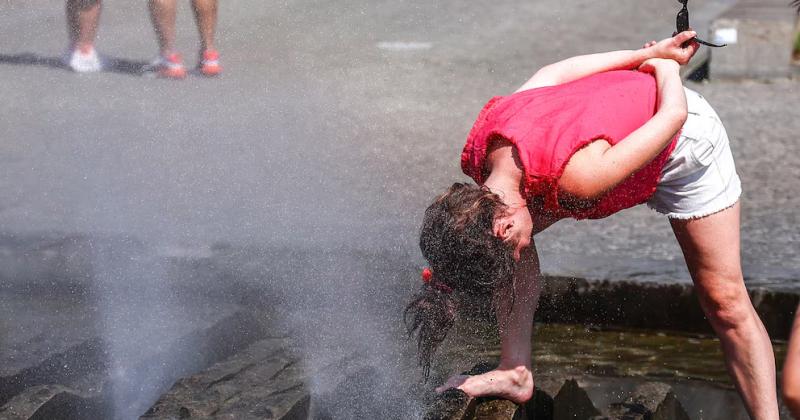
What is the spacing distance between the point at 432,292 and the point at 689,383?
1.22 m

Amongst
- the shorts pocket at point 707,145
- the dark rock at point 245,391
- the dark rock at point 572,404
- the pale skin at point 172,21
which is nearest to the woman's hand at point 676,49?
the shorts pocket at point 707,145

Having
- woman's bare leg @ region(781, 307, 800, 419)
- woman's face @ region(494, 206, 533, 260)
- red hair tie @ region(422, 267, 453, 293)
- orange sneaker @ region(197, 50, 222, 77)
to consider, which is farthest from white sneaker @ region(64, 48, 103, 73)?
woman's bare leg @ region(781, 307, 800, 419)

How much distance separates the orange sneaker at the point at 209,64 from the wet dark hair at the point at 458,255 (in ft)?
9.92

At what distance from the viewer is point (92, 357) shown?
3.27 m

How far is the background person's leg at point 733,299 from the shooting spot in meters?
2.65

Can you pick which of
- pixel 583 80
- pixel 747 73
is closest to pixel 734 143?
pixel 747 73

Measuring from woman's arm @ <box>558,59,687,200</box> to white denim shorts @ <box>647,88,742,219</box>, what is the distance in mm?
156

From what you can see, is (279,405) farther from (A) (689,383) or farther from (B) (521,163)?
(A) (689,383)

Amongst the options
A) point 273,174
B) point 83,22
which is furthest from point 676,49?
point 83,22

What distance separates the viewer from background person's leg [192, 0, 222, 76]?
520cm

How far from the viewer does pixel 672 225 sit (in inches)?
107

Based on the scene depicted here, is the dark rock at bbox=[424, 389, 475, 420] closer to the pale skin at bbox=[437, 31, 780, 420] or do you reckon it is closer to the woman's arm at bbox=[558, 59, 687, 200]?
the pale skin at bbox=[437, 31, 780, 420]

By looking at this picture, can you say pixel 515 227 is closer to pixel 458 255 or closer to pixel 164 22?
pixel 458 255

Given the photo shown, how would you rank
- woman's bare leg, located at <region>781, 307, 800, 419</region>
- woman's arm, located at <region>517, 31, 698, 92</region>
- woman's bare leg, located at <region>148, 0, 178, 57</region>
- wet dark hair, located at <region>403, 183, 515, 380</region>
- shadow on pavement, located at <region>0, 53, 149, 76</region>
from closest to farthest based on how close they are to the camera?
woman's bare leg, located at <region>781, 307, 800, 419</region>
wet dark hair, located at <region>403, 183, 515, 380</region>
woman's arm, located at <region>517, 31, 698, 92</region>
shadow on pavement, located at <region>0, 53, 149, 76</region>
woman's bare leg, located at <region>148, 0, 178, 57</region>
